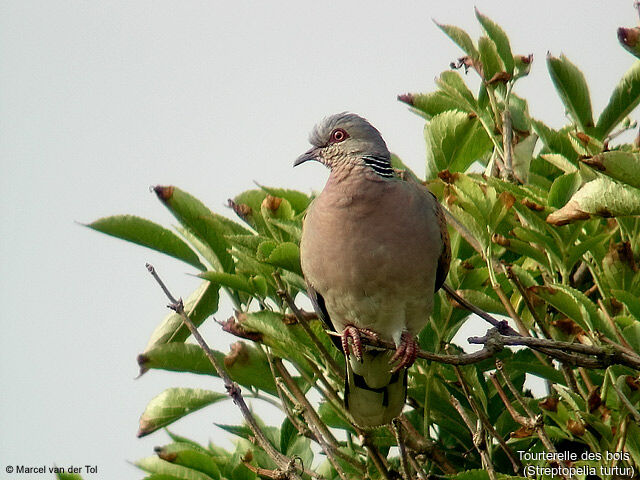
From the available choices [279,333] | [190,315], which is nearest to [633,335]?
[279,333]

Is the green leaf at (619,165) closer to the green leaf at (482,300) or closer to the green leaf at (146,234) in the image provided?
the green leaf at (482,300)

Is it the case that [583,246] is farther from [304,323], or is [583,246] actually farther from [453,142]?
[304,323]

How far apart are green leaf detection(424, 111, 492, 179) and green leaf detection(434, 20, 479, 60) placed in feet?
0.84

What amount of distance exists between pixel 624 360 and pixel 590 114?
4.24 feet

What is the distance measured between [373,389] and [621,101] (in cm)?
130

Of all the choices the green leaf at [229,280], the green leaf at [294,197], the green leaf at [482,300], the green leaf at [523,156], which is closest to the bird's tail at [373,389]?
the green leaf at [482,300]

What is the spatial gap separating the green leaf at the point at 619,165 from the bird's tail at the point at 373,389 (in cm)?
100

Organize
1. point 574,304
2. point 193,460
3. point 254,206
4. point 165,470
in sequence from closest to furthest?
1. point 574,304
2. point 193,460
3. point 165,470
4. point 254,206

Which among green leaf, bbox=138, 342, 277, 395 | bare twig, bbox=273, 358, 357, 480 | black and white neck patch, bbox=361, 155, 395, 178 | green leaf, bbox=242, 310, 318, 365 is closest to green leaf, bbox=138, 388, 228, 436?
green leaf, bbox=138, 342, 277, 395

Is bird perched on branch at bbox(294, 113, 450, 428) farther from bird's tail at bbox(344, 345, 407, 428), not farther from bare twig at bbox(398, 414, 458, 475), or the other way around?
bare twig at bbox(398, 414, 458, 475)

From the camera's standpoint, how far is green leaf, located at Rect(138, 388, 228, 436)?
3002mm

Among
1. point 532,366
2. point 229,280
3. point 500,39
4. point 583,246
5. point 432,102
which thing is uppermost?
point 500,39

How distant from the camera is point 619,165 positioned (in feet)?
6.71

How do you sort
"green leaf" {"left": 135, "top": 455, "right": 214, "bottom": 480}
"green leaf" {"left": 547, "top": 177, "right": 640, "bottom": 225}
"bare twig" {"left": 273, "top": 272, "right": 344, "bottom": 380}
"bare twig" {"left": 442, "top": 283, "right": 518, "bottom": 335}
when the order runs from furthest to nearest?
"green leaf" {"left": 135, "top": 455, "right": 214, "bottom": 480} → "bare twig" {"left": 273, "top": 272, "right": 344, "bottom": 380} → "bare twig" {"left": 442, "top": 283, "right": 518, "bottom": 335} → "green leaf" {"left": 547, "top": 177, "right": 640, "bottom": 225}
